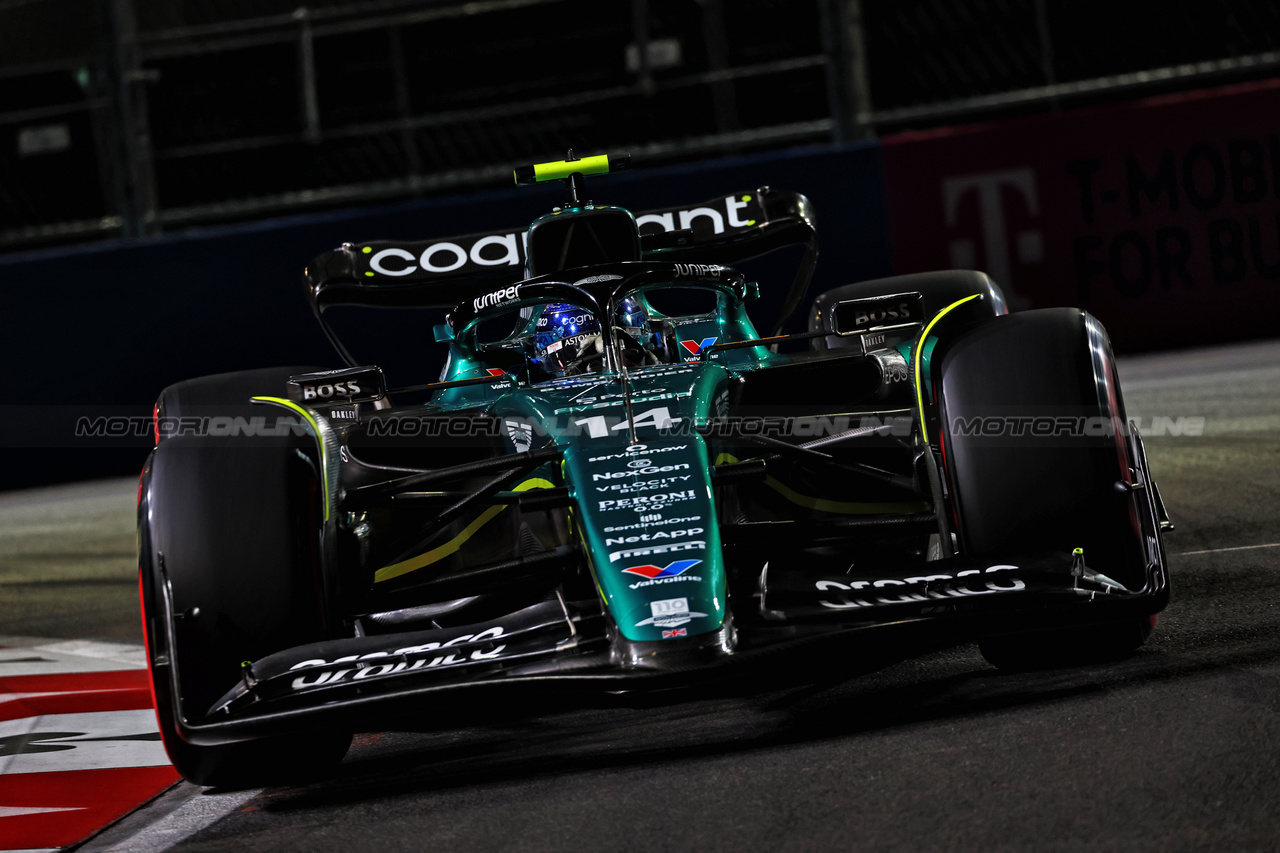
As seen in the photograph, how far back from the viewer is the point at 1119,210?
11500 millimetres

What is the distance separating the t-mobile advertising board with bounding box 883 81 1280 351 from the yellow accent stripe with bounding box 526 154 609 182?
638cm

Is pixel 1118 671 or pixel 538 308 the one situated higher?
pixel 538 308

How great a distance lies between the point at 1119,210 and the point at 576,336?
7.83 metres

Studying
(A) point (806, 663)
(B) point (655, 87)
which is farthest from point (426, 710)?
(B) point (655, 87)

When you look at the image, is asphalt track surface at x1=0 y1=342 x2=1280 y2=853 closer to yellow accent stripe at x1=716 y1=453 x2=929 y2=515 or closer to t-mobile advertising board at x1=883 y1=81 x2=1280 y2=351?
yellow accent stripe at x1=716 y1=453 x2=929 y2=515

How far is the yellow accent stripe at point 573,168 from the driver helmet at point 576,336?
80 centimetres

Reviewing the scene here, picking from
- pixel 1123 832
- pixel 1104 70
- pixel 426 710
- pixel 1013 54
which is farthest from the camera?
pixel 1104 70

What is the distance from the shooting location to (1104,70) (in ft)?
42.5

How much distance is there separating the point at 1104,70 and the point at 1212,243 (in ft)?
7.54

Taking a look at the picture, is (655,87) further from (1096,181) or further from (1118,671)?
(1118,671)

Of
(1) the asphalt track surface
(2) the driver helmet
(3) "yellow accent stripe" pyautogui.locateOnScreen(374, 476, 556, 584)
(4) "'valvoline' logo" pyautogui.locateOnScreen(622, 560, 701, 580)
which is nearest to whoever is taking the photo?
(1) the asphalt track surface

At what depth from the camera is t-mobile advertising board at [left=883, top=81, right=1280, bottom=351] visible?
37.4 feet

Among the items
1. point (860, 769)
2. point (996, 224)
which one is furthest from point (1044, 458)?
point (996, 224)

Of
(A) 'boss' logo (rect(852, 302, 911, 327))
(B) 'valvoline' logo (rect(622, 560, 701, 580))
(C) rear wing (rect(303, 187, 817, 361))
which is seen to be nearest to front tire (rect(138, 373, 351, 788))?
(B) 'valvoline' logo (rect(622, 560, 701, 580))
